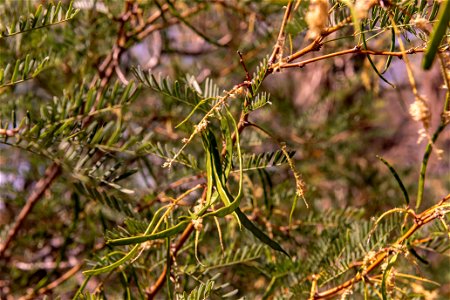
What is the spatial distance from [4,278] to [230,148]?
1.51 ft

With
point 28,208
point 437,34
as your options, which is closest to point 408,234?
point 437,34

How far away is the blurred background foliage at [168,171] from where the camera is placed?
1.31ft

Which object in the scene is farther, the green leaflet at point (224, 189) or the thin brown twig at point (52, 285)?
the thin brown twig at point (52, 285)

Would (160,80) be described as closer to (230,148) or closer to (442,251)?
(230,148)

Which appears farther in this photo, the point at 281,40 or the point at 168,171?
the point at 168,171

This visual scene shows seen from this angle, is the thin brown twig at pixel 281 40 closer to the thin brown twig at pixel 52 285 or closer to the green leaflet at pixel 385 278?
the green leaflet at pixel 385 278

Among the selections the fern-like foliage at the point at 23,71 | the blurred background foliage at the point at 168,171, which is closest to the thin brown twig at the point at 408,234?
the blurred background foliage at the point at 168,171

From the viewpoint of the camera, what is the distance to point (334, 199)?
830 mm

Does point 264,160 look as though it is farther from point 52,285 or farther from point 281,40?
point 52,285

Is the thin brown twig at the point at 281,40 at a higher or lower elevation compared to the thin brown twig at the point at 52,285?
higher

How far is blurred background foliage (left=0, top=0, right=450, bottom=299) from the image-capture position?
0.40 m

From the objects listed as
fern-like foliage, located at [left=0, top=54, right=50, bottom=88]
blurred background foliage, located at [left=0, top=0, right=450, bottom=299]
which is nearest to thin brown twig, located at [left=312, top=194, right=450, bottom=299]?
blurred background foliage, located at [left=0, top=0, right=450, bottom=299]

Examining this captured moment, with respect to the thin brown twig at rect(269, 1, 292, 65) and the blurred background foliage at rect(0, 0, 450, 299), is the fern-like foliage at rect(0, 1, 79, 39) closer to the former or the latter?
the blurred background foliage at rect(0, 0, 450, 299)

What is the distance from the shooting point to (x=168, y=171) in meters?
0.56
